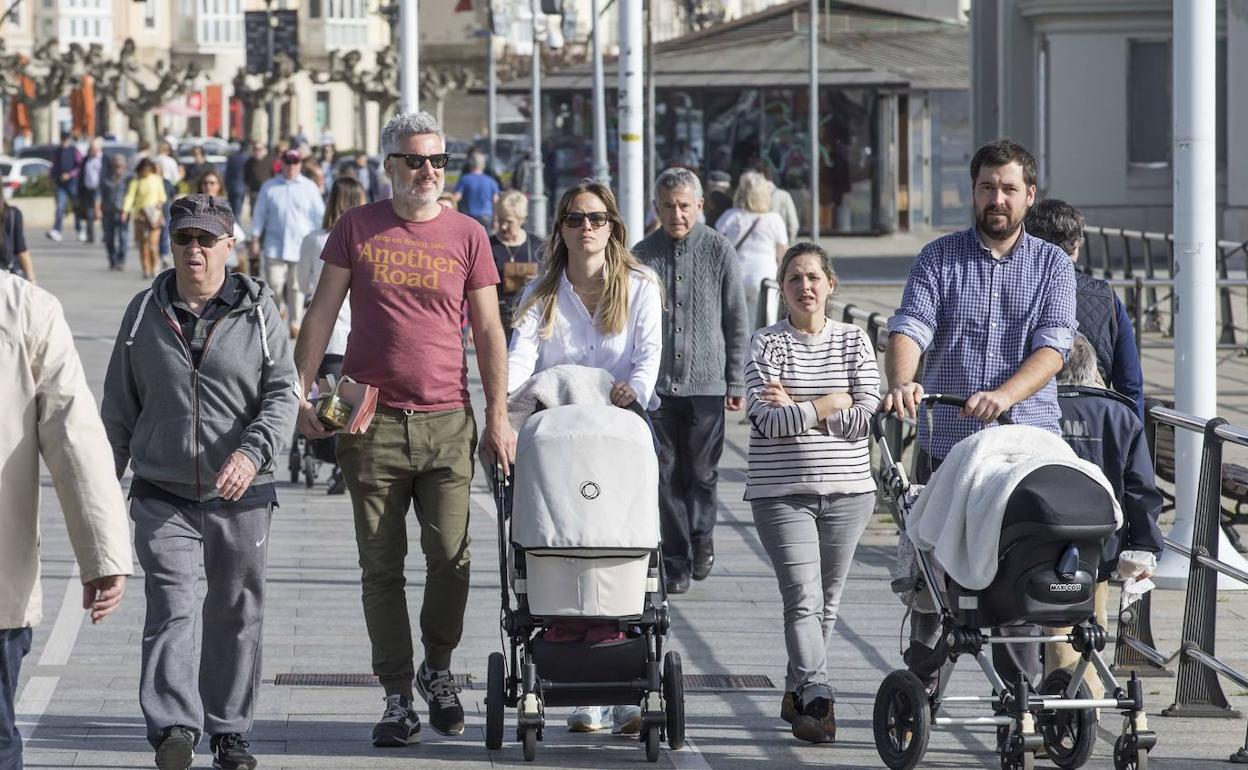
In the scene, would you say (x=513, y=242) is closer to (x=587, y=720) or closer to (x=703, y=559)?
(x=703, y=559)

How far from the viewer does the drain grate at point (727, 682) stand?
7.65 meters

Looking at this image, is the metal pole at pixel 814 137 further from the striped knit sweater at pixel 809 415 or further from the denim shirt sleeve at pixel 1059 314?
the denim shirt sleeve at pixel 1059 314

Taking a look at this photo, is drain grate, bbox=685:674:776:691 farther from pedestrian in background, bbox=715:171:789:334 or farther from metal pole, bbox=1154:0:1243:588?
pedestrian in background, bbox=715:171:789:334

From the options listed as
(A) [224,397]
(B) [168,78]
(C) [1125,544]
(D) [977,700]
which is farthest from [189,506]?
(B) [168,78]

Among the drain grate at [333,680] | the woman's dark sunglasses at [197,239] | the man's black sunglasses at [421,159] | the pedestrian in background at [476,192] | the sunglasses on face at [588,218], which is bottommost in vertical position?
the drain grate at [333,680]

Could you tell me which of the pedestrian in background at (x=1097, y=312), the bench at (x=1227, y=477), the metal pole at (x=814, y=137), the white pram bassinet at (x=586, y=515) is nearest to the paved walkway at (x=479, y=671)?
the bench at (x=1227, y=477)

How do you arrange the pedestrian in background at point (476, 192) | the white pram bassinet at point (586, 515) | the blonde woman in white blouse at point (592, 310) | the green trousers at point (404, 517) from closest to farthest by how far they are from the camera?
1. the white pram bassinet at point (586, 515)
2. the green trousers at point (404, 517)
3. the blonde woman in white blouse at point (592, 310)
4. the pedestrian in background at point (476, 192)

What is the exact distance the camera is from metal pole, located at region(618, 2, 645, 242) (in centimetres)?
1285

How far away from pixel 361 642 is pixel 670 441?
66.8 inches

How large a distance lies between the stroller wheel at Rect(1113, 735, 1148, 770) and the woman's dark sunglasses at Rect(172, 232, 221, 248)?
113 inches

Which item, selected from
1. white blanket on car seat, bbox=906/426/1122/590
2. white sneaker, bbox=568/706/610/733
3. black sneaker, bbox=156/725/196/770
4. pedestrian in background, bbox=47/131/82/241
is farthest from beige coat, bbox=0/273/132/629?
Answer: pedestrian in background, bbox=47/131/82/241

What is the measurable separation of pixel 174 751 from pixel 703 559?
3825 millimetres

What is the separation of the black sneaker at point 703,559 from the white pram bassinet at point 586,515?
3101 millimetres

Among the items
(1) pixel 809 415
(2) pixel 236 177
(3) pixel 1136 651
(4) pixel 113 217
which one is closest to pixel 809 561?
(1) pixel 809 415
